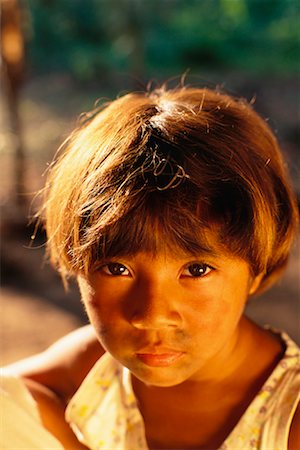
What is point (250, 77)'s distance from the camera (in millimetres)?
5270

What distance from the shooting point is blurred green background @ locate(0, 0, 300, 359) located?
454cm

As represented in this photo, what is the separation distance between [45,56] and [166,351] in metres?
5.19

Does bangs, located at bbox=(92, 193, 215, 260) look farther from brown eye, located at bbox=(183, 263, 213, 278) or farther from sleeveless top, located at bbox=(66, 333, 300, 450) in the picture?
sleeveless top, located at bbox=(66, 333, 300, 450)

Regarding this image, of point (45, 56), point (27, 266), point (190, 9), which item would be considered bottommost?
point (27, 266)

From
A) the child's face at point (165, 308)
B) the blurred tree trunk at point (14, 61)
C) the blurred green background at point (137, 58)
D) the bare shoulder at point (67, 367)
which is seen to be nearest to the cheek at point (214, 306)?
the child's face at point (165, 308)

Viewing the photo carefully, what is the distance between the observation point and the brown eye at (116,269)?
3.60ft

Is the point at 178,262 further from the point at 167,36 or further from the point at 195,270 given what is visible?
the point at 167,36

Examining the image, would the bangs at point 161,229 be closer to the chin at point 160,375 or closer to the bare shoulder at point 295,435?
the chin at point 160,375

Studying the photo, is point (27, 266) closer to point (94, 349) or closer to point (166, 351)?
point (94, 349)

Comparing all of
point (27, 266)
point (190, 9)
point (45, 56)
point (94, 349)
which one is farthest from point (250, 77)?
point (94, 349)

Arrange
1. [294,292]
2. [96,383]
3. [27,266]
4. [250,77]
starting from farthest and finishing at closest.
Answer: [250,77]
[27,266]
[294,292]
[96,383]

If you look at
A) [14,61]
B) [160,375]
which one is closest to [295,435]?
[160,375]

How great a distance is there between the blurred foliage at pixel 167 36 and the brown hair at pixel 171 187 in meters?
3.83

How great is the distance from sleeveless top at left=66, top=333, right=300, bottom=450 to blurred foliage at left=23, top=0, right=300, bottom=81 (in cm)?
379
